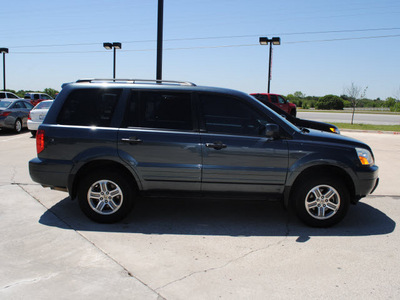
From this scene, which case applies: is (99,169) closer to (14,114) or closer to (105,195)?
(105,195)

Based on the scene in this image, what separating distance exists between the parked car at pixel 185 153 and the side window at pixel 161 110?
0.01 m

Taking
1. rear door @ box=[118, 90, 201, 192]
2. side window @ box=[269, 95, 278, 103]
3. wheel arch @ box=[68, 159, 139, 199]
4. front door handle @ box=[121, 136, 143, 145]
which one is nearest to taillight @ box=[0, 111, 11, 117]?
wheel arch @ box=[68, 159, 139, 199]

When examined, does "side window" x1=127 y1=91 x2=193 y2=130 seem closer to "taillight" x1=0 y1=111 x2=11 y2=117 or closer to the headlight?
the headlight

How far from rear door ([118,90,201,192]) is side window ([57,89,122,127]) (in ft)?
0.88

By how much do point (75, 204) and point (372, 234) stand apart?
4.29 m

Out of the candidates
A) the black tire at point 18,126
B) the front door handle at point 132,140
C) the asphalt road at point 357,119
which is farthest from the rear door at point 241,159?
the asphalt road at point 357,119

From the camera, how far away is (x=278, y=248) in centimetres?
414

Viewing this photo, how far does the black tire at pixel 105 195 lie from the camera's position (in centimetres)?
473

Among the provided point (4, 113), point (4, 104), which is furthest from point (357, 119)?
point (4, 113)

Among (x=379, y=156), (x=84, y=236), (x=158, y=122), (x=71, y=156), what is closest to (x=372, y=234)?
(x=158, y=122)

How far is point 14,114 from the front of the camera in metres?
14.9

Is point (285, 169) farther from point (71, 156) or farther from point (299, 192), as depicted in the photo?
point (71, 156)

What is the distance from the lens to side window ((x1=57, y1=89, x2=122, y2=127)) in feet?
15.8

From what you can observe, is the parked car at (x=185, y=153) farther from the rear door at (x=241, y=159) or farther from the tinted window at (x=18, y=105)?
the tinted window at (x=18, y=105)
